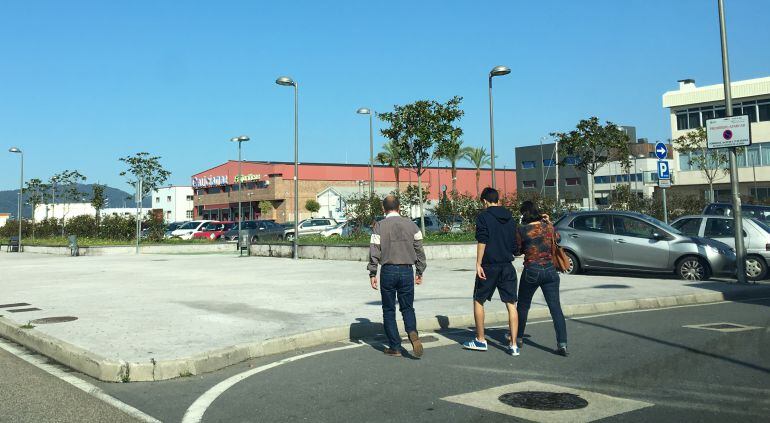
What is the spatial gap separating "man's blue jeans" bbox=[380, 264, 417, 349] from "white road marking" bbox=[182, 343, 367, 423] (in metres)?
0.92

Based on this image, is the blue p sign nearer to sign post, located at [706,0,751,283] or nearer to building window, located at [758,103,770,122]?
sign post, located at [706,0,751,283]

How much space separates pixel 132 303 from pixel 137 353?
5.10 meters

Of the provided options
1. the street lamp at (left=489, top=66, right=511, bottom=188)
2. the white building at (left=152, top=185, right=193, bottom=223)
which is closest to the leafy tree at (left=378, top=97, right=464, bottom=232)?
the street lamp at (left=489, top=66, right=511, bottom=188)

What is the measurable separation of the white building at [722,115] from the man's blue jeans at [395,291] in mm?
52370

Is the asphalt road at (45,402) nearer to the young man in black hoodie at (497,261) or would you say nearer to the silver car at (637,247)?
the young man in black hoodie at (497,261)

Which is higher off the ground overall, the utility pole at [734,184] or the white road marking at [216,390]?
the utility pole at [734,184]

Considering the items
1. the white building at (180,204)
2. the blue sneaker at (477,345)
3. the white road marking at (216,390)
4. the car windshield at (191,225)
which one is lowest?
the white road marking at (216,390)

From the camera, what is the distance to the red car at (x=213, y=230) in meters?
48.3

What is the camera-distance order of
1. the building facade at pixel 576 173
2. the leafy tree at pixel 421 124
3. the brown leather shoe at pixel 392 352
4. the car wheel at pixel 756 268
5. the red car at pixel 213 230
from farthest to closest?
1. the building facade at pixel 576 173
2. the red car at pixel 213 230
3. the leafy tree at pixel 421 124
4. the car wheel at pixel 756 268
5. the brown leather shoe at pixel 392 352

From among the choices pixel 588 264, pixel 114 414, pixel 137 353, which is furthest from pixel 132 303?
pixel 588 264

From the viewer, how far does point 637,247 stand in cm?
1522

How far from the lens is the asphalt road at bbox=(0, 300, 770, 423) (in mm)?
5078

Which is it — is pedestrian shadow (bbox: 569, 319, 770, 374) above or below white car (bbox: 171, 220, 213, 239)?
below

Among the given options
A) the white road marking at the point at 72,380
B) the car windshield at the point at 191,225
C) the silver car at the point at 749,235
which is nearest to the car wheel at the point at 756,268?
the silver car at the point at 749,235
